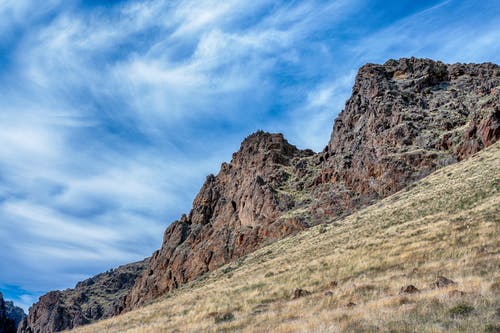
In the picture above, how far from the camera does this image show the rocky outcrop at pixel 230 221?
250 feet

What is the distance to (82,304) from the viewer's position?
158 meters

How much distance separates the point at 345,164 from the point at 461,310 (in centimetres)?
6300

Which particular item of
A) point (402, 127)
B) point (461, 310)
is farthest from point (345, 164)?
point (461, 310)

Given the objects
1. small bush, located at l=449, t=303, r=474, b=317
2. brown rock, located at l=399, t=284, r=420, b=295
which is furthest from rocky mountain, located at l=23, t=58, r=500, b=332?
small bush, located at l=449, t=303, r=474, b=317

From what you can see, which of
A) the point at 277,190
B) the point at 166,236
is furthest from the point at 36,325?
the point at 277,190

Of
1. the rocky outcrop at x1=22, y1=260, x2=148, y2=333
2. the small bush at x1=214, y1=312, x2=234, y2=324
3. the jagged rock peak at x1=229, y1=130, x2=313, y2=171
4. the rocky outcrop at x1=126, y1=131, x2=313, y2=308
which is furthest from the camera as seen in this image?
the rocky outcrop at x1=22, y1=260, x2=148, y2=333

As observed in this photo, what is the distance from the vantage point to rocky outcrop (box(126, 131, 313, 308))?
76062mm

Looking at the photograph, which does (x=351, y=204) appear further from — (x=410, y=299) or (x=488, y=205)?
(x=410, y=299)

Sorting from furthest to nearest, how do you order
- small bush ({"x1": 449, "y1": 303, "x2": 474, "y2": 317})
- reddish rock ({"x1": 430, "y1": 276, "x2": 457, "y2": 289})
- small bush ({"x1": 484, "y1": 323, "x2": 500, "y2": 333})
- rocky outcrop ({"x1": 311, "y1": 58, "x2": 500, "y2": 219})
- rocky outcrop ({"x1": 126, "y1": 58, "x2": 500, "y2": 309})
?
rocky outcrop ({"x1": 126, "y1": 58, "x2": 500, "y2": 309}) → rocky outcrop ({"x1": 311, "y1": 58, "x2": 500, "y2": 219}) → reddish rock ({"x1": 430, "y1": 276, "x2": 457, "y2": 289}) → small bush ({"x1": 449, "y1": 303, "x2": 474, "y2": 317}) → small bush ({"x1": 484, "y1": 323, "x2": 500, "y2": 333})

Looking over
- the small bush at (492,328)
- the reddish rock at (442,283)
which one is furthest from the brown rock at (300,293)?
Result: the small bush at (492,328)

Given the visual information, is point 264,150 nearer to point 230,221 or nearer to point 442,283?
point 230,221

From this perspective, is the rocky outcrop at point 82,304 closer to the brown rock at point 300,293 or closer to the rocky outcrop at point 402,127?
the rocky outcrop at point 402,127

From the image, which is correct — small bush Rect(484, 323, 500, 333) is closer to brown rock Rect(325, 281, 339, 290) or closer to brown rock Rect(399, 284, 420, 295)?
brown rock Rect(399, 284, 420, 295)

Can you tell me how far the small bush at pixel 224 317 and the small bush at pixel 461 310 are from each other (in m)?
→ 9.15
